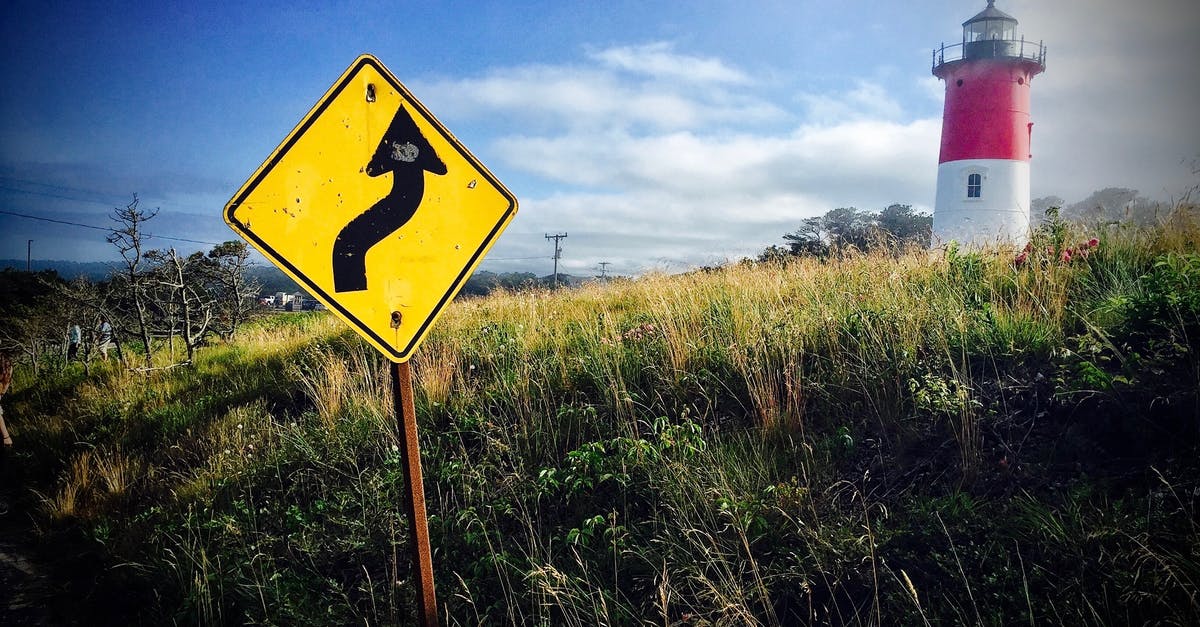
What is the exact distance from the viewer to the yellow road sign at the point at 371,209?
2689 mm

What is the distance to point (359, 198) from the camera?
110 inches

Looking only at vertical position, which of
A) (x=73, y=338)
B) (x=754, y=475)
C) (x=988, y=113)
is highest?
(x=988, y=113)

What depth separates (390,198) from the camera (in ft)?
9.36

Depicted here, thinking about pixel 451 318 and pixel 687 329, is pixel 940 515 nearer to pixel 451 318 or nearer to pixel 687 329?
pixel 687 329

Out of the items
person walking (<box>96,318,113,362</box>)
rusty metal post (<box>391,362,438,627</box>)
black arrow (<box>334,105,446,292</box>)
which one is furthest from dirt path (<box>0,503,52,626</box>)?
person walking (<box>96,318,113,362</box>)

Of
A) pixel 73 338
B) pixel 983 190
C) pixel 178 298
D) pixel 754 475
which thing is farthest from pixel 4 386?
pixel 983 190

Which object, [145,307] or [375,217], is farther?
[145,307]

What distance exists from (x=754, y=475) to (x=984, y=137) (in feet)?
86.1

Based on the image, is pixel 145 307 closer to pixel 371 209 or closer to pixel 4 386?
pixel 4 386

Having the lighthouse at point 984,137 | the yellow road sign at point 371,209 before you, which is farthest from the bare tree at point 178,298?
the lighthouse at point 984,137

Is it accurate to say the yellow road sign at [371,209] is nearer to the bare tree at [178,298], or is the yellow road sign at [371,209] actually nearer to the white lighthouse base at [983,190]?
the bare tree at [178,298]

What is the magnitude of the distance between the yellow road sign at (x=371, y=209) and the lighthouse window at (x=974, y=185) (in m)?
26.5

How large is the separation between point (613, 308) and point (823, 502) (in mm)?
5760

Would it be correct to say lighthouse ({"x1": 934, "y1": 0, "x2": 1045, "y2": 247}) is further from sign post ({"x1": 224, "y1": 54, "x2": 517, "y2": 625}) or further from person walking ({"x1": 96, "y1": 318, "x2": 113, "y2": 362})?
person walking ({"x1": 96, "y1": 318, "x2": 113, "y2": 362})
